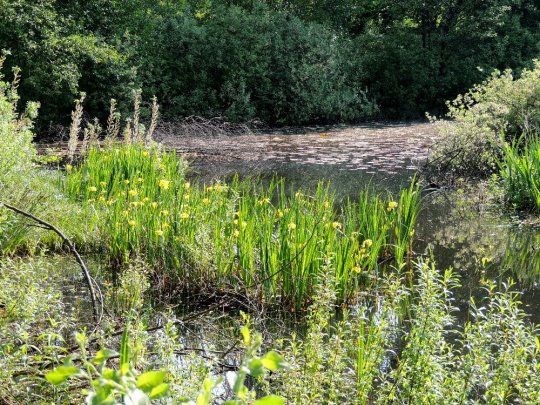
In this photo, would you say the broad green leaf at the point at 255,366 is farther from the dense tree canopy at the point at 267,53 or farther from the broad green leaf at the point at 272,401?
the dense tree canopy at the point at 267,53

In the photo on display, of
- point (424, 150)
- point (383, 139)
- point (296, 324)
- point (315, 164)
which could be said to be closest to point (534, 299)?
point (296, 324)

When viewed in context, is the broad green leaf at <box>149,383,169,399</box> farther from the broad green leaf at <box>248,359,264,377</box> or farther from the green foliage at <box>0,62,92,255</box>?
the green foliage at <box>0,62,92,255</box>

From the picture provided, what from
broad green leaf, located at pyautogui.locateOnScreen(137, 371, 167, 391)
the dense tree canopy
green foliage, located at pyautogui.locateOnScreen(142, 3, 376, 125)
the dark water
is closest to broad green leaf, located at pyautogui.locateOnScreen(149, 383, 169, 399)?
broad green leaf, located at pyautogui.locateOnScreen(137, 371, 167, 391)

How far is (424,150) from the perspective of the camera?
15148mm

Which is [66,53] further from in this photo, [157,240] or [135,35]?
[157,240]

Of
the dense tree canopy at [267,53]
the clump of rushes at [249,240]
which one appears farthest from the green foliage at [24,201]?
the dense tree canopy at [267,53]

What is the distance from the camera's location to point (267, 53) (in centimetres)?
2158

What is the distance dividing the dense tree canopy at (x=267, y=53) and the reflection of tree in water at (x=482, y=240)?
30.8ft

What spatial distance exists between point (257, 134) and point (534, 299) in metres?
13.8

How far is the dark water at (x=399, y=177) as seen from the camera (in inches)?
263

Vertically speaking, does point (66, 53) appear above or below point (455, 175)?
above

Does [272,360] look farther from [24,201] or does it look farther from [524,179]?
[524,179]

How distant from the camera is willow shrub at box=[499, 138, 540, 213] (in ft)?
27.8

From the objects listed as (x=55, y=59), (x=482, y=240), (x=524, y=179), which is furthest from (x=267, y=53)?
(x=482, y=240)
